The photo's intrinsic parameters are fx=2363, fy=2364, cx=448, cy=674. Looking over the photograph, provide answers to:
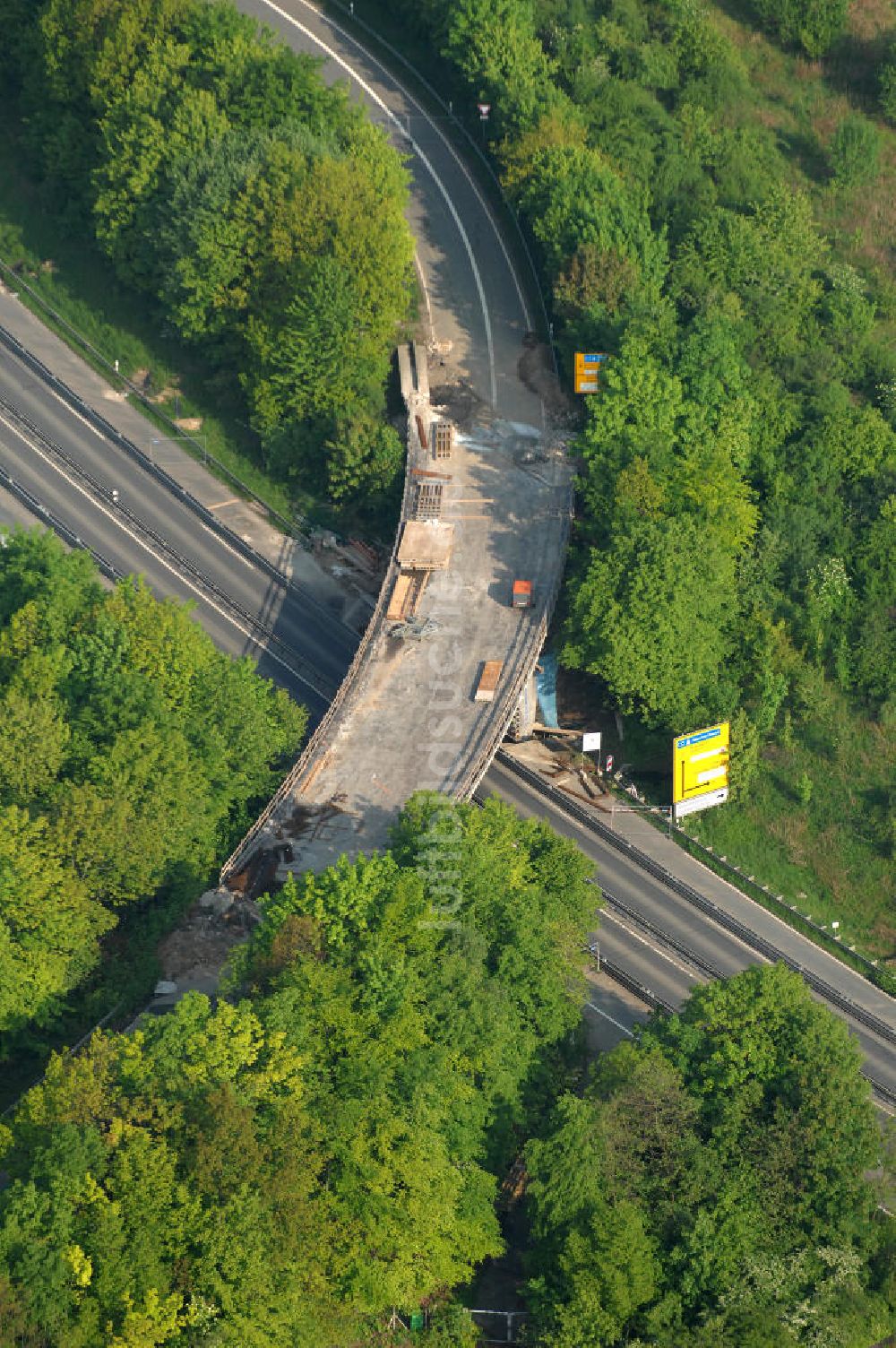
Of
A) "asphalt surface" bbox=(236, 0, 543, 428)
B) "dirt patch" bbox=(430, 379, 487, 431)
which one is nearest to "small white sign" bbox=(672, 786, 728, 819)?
"asphalt surface" bbox=(236, 0, 543, 428)

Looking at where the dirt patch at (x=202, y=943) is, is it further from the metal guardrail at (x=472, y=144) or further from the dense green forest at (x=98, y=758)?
the metal guardrail at (x=472, y=144)

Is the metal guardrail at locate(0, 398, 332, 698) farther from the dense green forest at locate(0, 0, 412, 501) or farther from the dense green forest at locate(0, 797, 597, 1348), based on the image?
the dense green forest at locate(0, 797, 597, 1348)

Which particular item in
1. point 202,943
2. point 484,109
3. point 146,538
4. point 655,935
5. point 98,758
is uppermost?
point 484,109

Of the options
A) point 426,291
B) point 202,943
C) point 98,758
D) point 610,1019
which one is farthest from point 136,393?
point 610,1019

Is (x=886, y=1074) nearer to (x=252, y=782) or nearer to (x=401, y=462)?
(x=252, y=782)

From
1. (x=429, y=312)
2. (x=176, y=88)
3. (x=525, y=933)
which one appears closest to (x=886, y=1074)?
(x=525, y=933)

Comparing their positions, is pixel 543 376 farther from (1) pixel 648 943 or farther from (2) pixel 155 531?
(1) pixel 648 943
